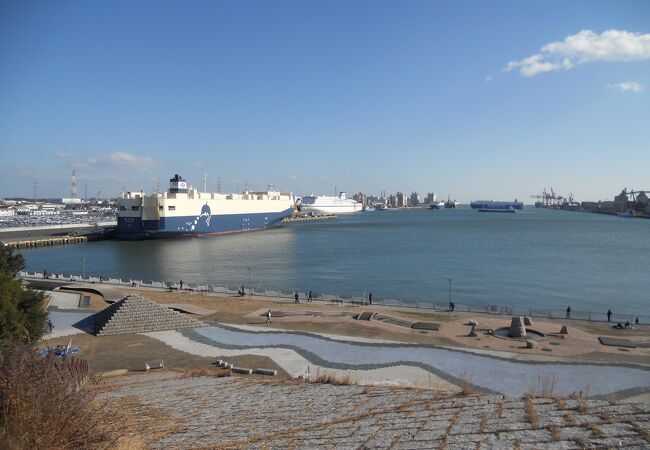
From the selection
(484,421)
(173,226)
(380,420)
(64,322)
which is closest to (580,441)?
(484,421)

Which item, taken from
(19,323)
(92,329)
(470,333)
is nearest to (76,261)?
(92,329)

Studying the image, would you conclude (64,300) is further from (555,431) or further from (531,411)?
(555,431)

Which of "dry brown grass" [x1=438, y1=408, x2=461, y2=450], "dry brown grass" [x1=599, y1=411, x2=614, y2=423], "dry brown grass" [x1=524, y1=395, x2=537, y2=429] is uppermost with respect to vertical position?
"dry brown grass" [x1=599, y1=411, x2=614, y2=423]

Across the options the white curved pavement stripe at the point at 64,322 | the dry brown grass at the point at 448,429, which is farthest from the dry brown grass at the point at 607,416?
the white curved pavement stripe at the point at 64,322

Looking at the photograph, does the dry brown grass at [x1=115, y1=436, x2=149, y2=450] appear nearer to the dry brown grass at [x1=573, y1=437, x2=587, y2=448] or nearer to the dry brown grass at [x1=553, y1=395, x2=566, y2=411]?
the dry brown grass at [x1=573, y1=437, x2=587, y2=448]

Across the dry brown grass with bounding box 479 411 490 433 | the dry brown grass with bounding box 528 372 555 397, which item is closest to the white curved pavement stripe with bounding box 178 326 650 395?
the dry brown grass with bounding box 528 372 555 397

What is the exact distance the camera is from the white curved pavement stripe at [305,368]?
11414 mm

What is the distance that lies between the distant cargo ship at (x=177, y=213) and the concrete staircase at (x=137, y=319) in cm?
4689

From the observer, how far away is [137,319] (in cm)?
1648

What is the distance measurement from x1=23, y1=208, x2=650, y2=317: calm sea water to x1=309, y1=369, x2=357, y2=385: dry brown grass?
15580 millimetres

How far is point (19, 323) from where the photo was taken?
448 inches

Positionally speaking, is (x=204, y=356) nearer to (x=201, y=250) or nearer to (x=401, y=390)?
(x=401, y=390)

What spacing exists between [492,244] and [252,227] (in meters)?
43.3

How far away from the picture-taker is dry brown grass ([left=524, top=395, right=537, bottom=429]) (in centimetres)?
698
